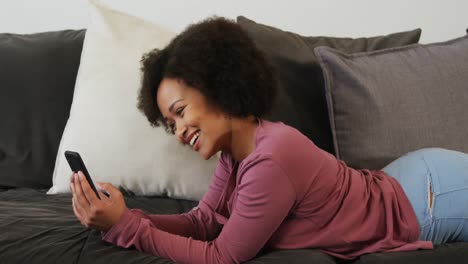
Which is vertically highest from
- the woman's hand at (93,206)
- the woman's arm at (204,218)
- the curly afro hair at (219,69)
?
the curly afro hair at (219,69)

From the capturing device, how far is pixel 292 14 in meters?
1.89

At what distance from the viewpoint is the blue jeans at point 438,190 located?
1142mm

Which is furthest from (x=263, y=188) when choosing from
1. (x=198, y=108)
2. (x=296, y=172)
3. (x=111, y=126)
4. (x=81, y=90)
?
(x=81, y=90)

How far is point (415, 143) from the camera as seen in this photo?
1424 millimetres

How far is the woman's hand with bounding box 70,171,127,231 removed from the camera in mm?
975

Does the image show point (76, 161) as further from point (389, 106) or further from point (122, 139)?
point (389, 106)

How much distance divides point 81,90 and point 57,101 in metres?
0.14

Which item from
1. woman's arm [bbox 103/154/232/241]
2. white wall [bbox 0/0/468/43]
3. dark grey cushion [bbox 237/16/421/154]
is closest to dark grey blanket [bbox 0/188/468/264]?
woman's arm [bbox 103/154/232/241]

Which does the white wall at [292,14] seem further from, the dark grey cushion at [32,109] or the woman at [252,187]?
the woman at [252,187]

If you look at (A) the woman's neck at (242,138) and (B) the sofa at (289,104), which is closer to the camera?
(A) the woman's neck at (242,138)

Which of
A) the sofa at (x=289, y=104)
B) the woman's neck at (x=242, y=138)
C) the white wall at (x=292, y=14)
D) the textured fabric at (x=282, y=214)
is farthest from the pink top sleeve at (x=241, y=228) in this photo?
the white wall at (x=292, y=14)

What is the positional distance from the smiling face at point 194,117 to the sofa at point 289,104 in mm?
312

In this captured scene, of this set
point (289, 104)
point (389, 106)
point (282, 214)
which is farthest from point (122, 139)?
point (389, 106)

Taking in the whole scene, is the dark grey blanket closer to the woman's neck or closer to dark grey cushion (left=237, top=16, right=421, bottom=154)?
the woman's neck
